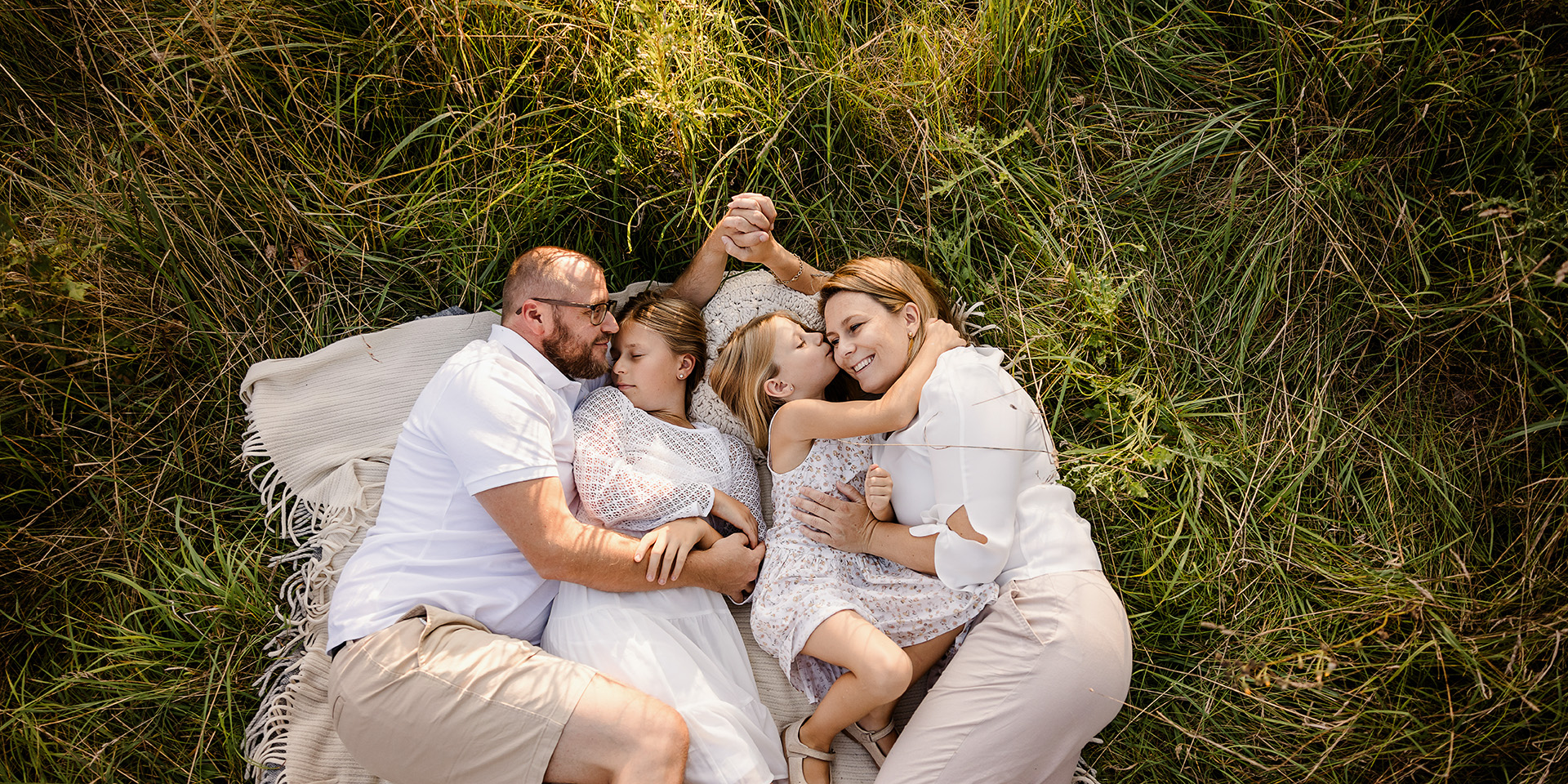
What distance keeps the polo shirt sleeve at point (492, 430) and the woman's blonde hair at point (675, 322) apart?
724 mm

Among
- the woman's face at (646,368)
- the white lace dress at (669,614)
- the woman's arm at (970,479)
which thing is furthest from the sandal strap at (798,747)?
the woman's face at (646,368)

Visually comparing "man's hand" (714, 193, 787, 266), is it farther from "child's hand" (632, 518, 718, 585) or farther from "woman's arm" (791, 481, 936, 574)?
"child's hand" (632, 518, 718, 585)

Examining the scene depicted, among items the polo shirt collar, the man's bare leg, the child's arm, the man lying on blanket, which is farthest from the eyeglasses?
the man's bare leg

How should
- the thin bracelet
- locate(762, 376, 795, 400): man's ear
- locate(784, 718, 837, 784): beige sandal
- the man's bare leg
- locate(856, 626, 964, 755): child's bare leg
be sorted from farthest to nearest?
the thin bracelet → locate(762, 376, 795, 400): man's ear → locate(856, 626, 964, 755): child's bare leg → locate(784, 718, 837, 784): beige sandal → the man's bare leg

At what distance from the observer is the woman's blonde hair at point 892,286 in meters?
3.33

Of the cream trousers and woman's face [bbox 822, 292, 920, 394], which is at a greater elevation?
woman's face [bbox 822, 292, 920, 394]

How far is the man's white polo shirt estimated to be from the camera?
3.02m

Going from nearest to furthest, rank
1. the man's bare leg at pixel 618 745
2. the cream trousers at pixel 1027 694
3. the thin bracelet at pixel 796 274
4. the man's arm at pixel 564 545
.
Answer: the man's bare leg at pixel 618 745 → the cream trousers at pixel 1027 694 → the man's arm at pixel 564 545 → the thin bracelet at pixel 796 274

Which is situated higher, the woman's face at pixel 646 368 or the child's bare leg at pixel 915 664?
the woman's face at pixel 646 368

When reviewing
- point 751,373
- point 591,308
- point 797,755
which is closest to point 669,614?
point 797,755

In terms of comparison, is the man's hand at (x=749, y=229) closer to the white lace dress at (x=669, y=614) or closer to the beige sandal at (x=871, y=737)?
the white lace dress at (x=669, y=614)

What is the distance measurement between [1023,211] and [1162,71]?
1.01 meters

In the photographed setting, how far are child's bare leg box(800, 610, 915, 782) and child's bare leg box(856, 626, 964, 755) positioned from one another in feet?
0.35

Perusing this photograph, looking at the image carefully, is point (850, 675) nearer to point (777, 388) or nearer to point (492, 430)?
point (777, 388)
